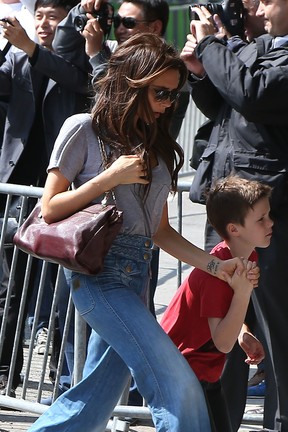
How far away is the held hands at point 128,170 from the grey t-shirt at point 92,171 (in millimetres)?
121

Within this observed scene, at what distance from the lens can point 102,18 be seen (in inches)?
213

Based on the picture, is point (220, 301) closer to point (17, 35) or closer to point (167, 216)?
point (167, 216)

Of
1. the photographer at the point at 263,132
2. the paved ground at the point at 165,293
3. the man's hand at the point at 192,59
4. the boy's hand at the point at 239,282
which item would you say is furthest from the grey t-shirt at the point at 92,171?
the paved ground at the point at 165,293

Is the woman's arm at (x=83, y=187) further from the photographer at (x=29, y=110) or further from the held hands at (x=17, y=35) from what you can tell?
the held hands at (x=17, y=35)

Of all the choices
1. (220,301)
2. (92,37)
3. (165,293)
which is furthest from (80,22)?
(165,293)

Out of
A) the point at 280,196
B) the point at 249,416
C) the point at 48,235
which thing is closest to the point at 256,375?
the point at 249,416

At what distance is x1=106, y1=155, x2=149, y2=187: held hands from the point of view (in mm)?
3699

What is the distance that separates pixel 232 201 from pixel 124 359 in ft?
2.52

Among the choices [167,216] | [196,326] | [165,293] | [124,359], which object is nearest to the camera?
[124,359]

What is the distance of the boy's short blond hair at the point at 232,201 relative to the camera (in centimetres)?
402

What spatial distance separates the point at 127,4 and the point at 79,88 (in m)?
0.58

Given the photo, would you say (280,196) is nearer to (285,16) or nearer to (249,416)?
(285,16)

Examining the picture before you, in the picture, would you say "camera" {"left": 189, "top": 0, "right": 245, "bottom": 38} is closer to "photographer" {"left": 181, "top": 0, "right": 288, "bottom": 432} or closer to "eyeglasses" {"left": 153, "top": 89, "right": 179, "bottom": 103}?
"photographer" {"left": 181, "top": 0, "right": 288, "bottom": 432}

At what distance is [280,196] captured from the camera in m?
4.55
